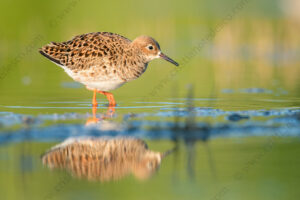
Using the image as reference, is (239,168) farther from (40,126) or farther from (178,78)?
(178,78)

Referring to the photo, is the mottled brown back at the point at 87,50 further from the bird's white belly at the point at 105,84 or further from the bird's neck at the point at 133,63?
the bird's white belly at the point at 105,84

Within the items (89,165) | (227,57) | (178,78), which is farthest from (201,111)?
(227,57)

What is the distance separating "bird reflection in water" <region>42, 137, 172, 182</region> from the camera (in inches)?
259

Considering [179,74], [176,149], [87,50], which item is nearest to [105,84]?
[87,50]

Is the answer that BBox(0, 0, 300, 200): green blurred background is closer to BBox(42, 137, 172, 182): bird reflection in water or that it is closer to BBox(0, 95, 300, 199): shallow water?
BBox(0, 95, 300, 199): shallow water

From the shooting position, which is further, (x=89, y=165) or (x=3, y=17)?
(x=3, y=17)

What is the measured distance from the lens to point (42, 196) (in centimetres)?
586

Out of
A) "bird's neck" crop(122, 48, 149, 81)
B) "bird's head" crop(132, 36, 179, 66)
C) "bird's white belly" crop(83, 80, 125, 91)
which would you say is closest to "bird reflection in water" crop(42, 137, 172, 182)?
"bird's white belly" crop(83, 80, 125, 91)

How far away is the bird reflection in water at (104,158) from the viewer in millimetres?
6566

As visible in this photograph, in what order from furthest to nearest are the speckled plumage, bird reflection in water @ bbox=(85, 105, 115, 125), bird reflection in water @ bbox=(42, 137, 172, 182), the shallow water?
the speckled plumage < bird reflection in water @ bbox=(85, 105, 115, 125) < bird reflection in water @ bbox=(42, 137, 172, 182) < the shallow water

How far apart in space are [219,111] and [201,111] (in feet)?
1.13

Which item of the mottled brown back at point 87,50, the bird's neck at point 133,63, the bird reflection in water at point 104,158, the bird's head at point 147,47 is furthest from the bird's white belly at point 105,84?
the bird reflection in water at point 104,158

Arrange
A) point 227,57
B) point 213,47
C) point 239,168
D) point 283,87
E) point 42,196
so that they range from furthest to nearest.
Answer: point 213,47 → point 227,57 → point 283,87 → point 239,168 → point 42,196

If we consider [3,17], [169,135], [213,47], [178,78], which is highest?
[3,17]
